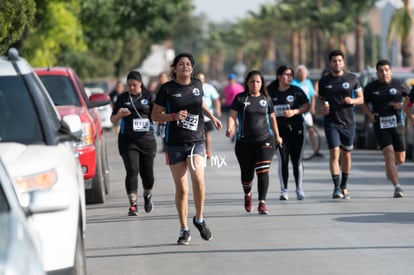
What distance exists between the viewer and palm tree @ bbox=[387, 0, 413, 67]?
46750 mm

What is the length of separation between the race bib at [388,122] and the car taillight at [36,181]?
9.49 m

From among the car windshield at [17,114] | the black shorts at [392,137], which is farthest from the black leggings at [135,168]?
the car windshield at [17,114]

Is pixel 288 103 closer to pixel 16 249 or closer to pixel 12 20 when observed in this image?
pixel 12 20

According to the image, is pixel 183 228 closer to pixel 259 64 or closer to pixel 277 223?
pixel 277 223

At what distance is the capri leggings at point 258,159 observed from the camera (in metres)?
14.0

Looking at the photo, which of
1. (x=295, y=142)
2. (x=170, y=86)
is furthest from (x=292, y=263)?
(x=295, y=142)

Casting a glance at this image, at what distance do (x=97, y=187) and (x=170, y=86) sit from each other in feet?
13.8

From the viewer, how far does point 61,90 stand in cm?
1606

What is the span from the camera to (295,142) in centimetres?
1571

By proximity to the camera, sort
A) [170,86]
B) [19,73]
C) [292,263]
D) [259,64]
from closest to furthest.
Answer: [19,73] < [292,263] < [170,86] < [259,64]

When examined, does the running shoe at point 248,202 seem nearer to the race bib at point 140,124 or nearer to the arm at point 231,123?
the arm at point 231,123

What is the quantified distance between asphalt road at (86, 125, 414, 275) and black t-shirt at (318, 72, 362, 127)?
3.53 feet

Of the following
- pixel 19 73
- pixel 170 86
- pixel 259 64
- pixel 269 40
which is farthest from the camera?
pixel 259 64

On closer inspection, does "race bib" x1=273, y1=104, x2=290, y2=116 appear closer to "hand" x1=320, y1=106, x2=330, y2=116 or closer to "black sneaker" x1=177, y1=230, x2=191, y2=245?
"hand" x1=320, y1=106, x2=330, y2=116
